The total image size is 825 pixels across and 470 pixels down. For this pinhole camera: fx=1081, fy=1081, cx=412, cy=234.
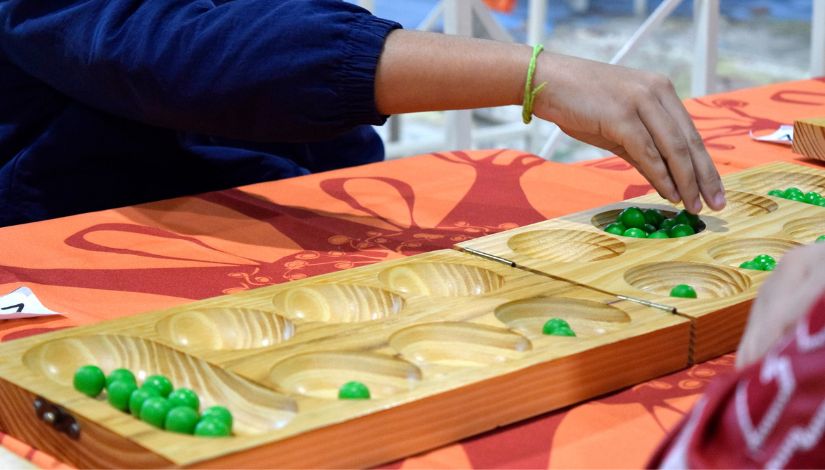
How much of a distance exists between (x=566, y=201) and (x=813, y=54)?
1177 millimetres

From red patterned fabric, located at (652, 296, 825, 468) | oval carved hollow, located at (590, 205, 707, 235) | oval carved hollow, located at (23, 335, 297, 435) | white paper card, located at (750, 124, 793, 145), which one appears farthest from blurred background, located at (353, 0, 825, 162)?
red patterned fabric, located at (652, 296, 825, 468)

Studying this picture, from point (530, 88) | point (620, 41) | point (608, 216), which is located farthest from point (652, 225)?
point (620, 41)

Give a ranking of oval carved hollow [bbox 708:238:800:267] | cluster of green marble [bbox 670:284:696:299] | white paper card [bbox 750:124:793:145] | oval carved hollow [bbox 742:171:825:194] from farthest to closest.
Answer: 1. white paper card [bbox 750:124:793:145]
2. oval carved hollow [bbox 742:171:825:194]
3. oval carved hollow [bbox 708:238:800:267]
4. cluster of green marble [bbox 670:284:696:299]

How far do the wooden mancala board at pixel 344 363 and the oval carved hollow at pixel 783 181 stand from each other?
0.35 meters

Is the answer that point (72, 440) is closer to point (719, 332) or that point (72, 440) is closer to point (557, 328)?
point (557, 328)

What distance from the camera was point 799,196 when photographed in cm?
108

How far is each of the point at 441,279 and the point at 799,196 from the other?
16.7 inches

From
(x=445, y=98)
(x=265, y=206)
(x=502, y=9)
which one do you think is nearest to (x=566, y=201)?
(x=445, y=98)

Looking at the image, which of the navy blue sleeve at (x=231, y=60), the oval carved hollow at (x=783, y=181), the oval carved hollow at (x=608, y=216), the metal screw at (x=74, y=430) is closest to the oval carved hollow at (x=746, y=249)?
the oval carved hollow at (x=608, y=216)

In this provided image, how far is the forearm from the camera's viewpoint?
101 cm

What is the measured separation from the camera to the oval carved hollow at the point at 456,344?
73 cm

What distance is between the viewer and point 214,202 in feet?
3.78

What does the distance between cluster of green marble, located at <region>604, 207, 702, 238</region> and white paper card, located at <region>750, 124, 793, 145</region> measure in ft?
1.47

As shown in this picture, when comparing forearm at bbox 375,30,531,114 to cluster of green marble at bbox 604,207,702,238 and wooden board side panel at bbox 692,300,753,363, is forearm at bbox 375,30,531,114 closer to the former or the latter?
cluster of green marble at bbox 604,207,702,238
